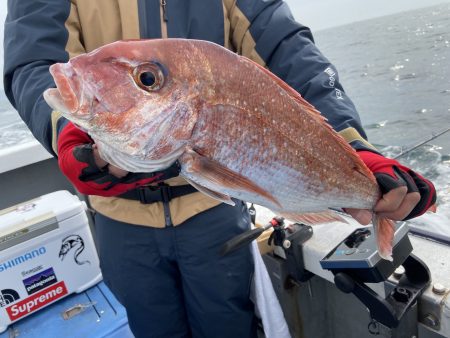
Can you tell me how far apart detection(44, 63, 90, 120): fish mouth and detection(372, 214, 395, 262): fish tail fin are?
116cm

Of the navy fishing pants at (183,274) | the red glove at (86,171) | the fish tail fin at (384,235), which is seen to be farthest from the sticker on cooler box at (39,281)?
the fish tail fin at (384,235)

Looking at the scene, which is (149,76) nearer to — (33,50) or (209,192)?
(209,192)

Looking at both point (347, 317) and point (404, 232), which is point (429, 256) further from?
point (347, 317)

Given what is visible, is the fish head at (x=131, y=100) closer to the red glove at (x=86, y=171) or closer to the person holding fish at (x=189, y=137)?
the person holding fish at (x=189, y=137)

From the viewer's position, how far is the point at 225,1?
1886 mm

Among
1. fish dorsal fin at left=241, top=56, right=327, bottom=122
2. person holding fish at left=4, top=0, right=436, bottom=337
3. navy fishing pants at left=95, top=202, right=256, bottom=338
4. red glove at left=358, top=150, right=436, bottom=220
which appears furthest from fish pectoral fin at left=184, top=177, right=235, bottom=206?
navy fishing pants at left=95, top=202, right=256, bottom=338

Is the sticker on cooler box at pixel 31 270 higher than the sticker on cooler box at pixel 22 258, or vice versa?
the sticker on cooler box at pixel 22 258

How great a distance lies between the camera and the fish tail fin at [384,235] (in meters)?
1.55

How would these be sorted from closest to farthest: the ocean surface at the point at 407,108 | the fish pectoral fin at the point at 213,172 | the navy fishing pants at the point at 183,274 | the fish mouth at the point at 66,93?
the fish mouth at the point at 66,93 → the fish pectoral fin at the point at 213,172 → the navy fishing pants at the point at 183,274 → the ocean surface at the point at 407,108

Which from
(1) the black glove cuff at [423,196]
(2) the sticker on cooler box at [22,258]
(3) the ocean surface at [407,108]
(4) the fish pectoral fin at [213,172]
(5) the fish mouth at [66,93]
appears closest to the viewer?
(5) the fish mouth at [66,93]

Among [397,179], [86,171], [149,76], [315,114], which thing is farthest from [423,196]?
[86,171]

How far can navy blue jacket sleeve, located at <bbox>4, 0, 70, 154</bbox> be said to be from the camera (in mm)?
1557

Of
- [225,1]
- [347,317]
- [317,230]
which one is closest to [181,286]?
[317,230]

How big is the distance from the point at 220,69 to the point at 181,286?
138 cm
